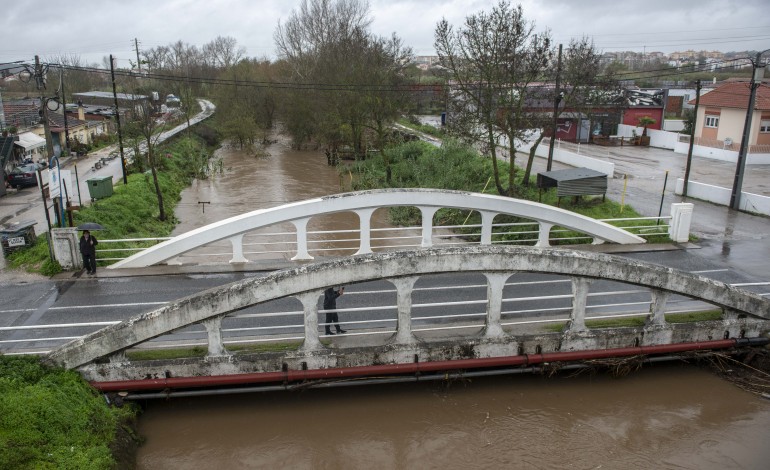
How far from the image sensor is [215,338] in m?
9.62

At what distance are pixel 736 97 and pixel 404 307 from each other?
3404cm

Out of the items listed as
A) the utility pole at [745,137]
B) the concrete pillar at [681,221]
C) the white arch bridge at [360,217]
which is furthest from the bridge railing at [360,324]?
the utility pole at [745,137]

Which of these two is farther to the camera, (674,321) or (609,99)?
(609,99)

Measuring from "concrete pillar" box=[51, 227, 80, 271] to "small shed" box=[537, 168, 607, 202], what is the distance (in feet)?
49.6

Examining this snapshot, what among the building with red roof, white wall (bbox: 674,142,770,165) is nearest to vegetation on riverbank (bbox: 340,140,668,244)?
white wall (bbox: 674,142,770,165)

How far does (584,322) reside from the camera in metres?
10.8

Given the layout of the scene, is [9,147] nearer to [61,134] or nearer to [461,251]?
[61,134]

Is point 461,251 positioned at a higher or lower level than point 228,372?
higher

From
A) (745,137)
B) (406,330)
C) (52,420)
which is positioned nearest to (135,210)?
(52,420)

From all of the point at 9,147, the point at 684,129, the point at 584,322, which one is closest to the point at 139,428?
the point at 584,322

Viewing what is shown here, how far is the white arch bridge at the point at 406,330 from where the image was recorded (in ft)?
30.6

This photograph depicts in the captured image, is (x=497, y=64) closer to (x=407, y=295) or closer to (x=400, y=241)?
(x=400, y=241)

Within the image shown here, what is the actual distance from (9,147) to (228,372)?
24.8m

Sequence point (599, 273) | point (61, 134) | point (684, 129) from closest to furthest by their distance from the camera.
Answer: point (599, 273)
point (61, 134)
point (684, 129)
